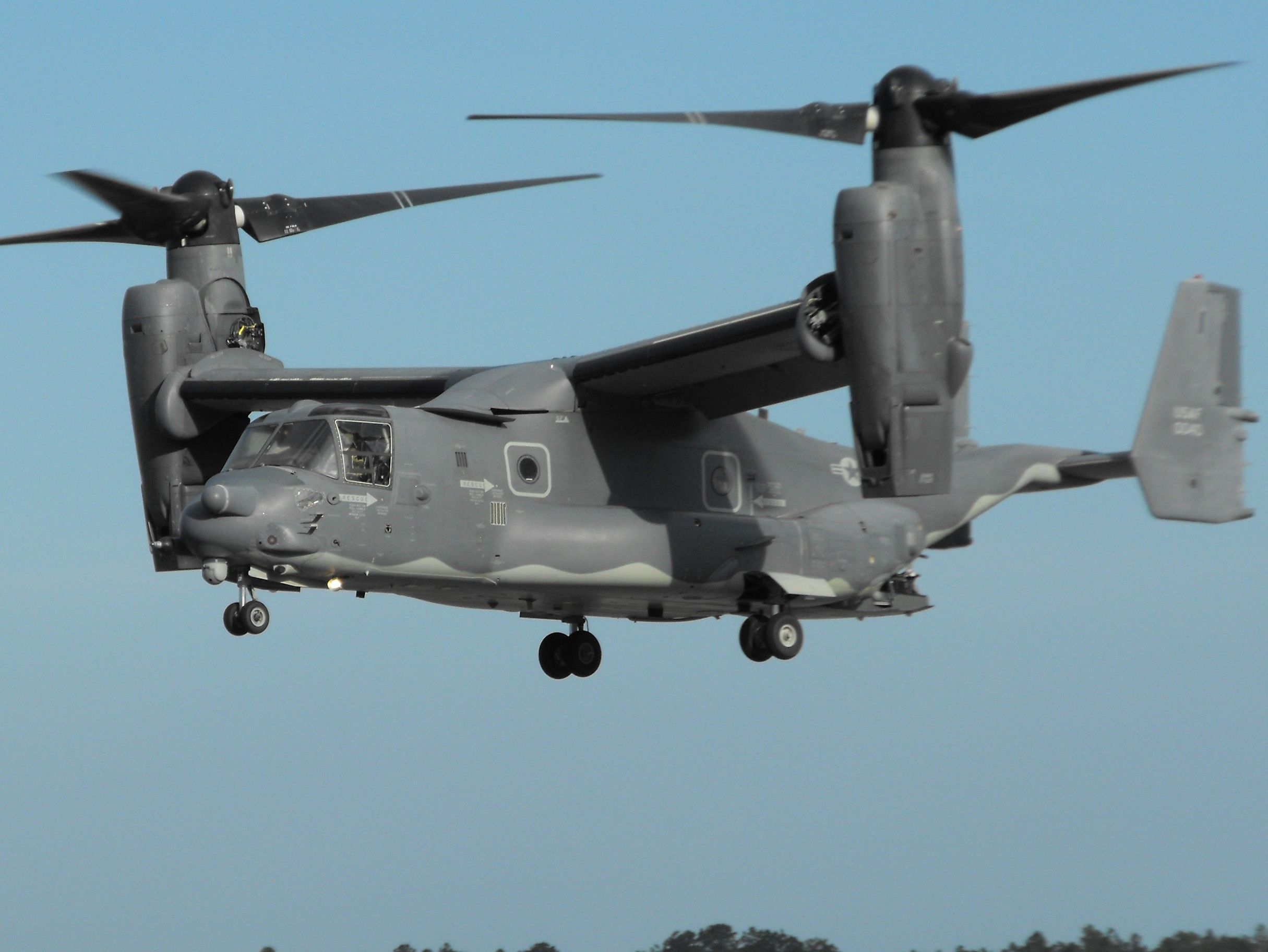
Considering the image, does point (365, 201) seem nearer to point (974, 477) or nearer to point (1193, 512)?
point (974, 477)

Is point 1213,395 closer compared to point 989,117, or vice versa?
point 989,117

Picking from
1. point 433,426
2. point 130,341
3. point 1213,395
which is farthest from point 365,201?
point 1213,395

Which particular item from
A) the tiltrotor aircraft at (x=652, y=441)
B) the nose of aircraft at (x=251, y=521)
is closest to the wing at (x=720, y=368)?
the tiltrotor aircraft at (x=652, y=441)

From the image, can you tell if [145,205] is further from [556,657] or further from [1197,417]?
[1197,417]

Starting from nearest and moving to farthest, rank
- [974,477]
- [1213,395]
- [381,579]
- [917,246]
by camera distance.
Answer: [917,246], [381,579], [1213,395], [974,477]

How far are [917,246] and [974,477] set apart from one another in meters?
6.63

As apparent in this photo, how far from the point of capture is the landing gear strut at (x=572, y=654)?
2300 centimetres

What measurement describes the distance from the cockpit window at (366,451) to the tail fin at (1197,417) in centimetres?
832

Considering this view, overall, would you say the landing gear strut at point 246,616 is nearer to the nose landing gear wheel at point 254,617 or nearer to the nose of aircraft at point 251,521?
the nose landing gear wheel at point 254,617

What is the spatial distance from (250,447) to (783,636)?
20.7 feet

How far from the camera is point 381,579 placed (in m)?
19.2

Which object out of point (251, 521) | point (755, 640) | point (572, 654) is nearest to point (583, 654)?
point (572, 654)

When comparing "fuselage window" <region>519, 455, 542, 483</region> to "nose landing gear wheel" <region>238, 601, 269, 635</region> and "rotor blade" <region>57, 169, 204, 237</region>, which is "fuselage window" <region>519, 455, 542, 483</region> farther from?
"rotor blade" <region>57, 169, 204, 237</region>

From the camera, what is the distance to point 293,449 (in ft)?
61.5
